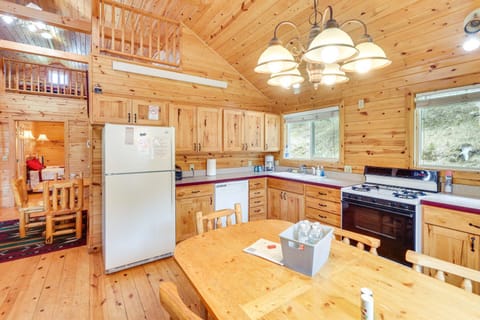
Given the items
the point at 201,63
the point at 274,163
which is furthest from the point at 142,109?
the point at 274,163

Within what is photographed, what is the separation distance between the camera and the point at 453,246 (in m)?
2.07

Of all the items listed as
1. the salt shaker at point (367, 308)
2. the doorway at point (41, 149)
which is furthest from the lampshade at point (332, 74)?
the doorway at point (41, 149)

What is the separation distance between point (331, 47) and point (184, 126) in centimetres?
275

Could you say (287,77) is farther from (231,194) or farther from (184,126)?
(231,194)

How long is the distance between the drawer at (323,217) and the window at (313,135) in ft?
3.27

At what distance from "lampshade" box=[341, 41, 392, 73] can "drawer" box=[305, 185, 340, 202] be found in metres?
1.84

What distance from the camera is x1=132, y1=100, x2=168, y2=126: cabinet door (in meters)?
3.26

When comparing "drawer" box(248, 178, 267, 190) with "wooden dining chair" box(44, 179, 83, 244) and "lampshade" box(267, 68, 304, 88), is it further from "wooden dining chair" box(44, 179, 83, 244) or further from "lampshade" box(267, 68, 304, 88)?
"wooden dining chair" box(44, 179, 83, 244)

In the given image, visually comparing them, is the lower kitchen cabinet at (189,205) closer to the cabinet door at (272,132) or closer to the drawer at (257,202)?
the drawer at (257,202)

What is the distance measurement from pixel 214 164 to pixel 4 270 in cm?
291

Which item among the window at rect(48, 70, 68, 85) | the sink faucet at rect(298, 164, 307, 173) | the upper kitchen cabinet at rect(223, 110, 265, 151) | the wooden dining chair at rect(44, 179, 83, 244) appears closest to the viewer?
the wooden dining chair at rect(44, 179, 83, 244)

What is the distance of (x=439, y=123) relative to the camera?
271 centimetres

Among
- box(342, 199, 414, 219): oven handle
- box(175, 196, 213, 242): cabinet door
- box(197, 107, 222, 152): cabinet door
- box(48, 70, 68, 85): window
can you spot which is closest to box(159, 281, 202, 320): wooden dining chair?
box(342, 199, 414, 219): oven handle

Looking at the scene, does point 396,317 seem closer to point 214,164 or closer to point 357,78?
point 357,78
